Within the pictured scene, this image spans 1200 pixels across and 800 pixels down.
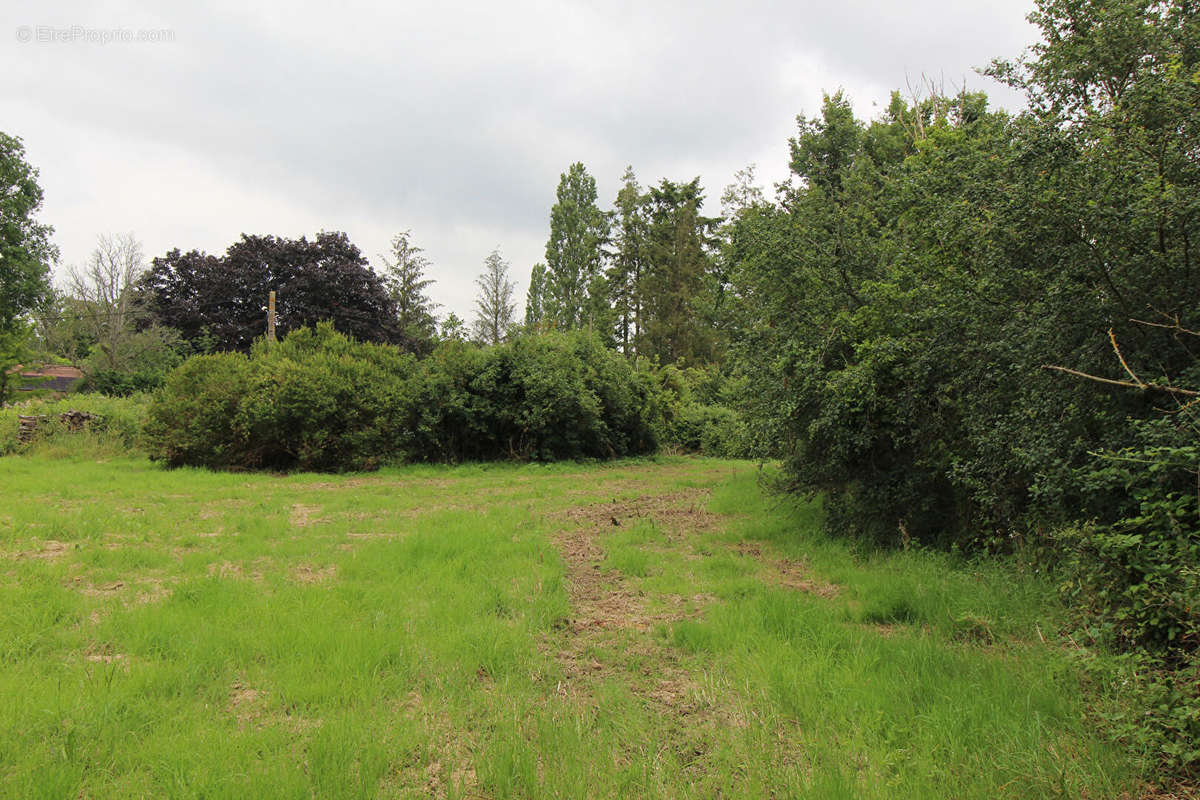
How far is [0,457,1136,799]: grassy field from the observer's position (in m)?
2.58

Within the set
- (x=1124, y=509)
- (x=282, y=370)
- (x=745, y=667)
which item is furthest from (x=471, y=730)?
(x=282, y=370)

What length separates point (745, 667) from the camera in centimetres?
370

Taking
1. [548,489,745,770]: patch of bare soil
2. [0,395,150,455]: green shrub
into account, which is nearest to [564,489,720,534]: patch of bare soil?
[548,489,745,770]: patch of bare soil

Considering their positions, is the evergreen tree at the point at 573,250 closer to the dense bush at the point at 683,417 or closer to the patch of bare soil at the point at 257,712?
the dense bush at the point at 683,417

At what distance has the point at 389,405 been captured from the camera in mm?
16938

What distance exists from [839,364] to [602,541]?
3.73 m

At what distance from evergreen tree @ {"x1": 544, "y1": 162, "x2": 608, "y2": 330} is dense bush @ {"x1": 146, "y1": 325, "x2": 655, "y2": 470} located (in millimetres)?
18104

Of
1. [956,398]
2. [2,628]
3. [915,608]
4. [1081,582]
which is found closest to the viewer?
[1081,582]

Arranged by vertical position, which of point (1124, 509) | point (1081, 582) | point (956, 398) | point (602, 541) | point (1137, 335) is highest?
point (1137, 335)

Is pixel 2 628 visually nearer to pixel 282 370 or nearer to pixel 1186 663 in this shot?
pixel 1186 663

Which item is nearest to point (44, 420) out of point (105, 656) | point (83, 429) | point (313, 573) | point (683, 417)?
point (83, 429)

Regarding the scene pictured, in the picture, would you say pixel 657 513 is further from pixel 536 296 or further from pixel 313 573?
pixel 536 296

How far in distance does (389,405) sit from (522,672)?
1445 cm

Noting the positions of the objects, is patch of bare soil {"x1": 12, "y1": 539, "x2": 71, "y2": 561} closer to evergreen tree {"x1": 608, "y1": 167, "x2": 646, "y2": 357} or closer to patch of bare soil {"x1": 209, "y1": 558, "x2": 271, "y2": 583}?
Answer: patch of bare soil {"x1": 209, "y1": 558, "x2": 271, "y2": 583}
